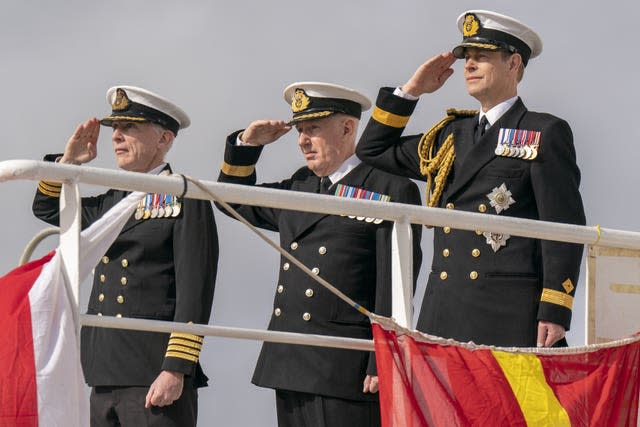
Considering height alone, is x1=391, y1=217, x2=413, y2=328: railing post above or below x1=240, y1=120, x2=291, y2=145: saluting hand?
below

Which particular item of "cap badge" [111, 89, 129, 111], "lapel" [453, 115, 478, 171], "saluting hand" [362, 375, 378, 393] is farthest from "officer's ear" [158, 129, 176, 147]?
"saluting hand" [362, 375, 378, 393]

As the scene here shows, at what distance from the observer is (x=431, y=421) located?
675 centimetres

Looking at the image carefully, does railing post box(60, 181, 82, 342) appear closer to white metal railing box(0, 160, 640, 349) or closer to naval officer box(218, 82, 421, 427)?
white metal railing box(0, 160, 640, 349)

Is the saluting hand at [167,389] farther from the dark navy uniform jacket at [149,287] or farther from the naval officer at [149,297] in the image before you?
the dark navy uniform jacket at [149,287]

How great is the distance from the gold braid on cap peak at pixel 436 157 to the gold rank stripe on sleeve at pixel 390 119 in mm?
145

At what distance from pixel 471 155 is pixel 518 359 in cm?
157

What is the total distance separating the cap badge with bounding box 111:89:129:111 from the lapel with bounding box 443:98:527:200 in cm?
229

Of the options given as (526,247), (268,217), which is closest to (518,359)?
(526,247)

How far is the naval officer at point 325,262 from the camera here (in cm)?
848

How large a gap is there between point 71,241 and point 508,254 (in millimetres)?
2661

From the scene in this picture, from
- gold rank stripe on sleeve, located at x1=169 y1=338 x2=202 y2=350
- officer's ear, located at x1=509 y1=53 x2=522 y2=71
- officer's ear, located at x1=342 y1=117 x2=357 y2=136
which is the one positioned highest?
officer's ear, located at x1=509 y1=53 x2=522 y2=71

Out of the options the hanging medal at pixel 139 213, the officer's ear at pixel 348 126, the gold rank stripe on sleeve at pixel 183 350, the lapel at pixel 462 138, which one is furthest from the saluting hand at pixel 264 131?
the gold rank stripe on sleeve at pixel 183 350

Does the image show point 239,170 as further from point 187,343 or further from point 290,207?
point 290,207

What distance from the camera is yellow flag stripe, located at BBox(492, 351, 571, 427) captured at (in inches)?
276
